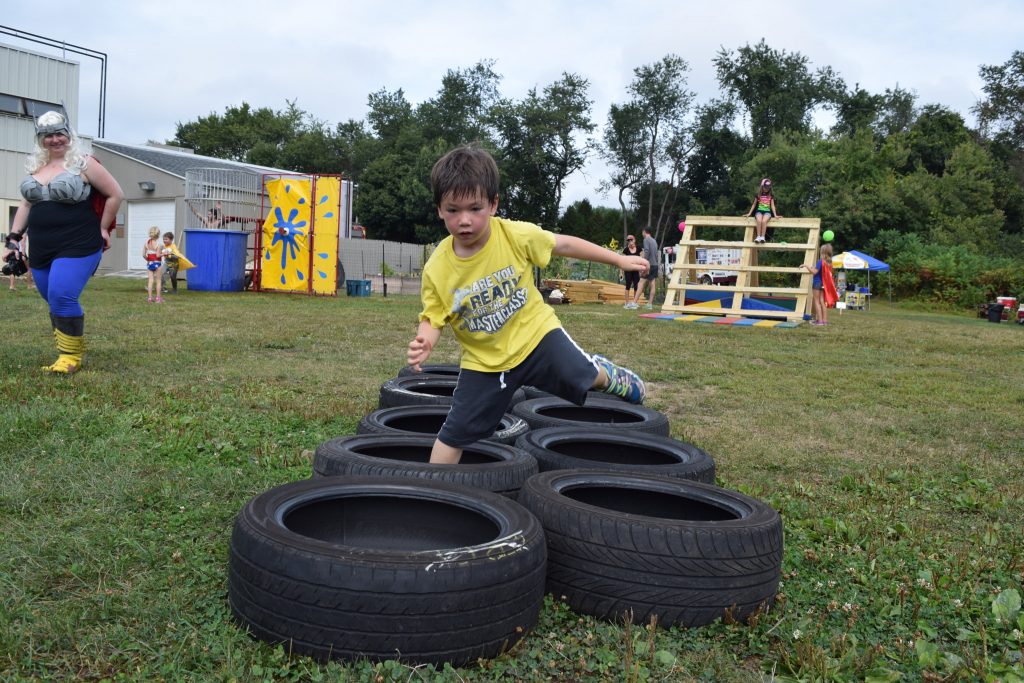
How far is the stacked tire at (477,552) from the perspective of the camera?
2293 millimetres

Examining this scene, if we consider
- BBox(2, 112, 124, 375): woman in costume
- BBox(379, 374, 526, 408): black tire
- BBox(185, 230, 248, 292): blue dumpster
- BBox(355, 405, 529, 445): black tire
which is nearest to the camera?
BBox(355, 405, 529, 445): black tire

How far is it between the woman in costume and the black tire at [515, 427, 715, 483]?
187 inches

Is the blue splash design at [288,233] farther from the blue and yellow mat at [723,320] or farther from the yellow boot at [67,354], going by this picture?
the yellow boot at [67,354]

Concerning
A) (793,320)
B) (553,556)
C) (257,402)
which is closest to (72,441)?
(257,402)

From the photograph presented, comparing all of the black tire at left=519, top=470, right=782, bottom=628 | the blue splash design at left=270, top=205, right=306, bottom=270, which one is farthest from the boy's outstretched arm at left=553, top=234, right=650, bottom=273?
the blue splash design at left=270, top=205, right=306, bottom=270

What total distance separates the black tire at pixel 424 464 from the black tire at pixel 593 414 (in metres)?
0.85

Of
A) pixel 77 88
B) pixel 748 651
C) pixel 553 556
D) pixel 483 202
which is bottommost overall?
pixel 748 651

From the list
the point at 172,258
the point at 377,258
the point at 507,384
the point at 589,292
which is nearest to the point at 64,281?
the point at 507,384

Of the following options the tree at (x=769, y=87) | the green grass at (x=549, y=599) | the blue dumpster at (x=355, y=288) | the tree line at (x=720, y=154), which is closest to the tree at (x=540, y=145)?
the tree line at (x=720, y=154)

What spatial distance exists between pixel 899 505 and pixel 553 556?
2388 mm

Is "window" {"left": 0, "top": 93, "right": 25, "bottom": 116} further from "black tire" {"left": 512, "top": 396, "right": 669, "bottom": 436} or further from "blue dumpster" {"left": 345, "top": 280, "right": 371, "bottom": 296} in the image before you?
"black tire" {"left": 512, "top": 396, "right": 669, "bottom": 436}

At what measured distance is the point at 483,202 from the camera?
11.6ft

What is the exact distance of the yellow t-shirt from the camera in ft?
12.1

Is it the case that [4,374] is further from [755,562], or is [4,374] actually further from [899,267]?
[899,267]
